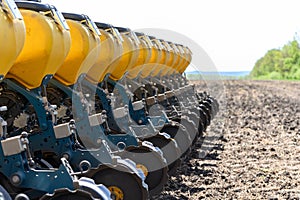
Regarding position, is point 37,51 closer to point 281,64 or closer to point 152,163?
point 152,163

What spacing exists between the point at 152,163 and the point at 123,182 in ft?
3.58

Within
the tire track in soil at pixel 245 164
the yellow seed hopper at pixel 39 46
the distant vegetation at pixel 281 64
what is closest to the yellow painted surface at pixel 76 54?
the yellow seed hopper at pixel 39 46

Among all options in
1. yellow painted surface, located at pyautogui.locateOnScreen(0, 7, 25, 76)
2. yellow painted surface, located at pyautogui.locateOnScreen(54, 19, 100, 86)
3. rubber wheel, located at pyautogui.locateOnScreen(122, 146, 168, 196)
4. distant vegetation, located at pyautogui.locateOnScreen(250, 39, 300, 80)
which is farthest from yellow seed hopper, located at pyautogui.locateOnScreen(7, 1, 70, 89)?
distant vegetation, located at pyautogui.locateOnScreen(250, 39, 300, 80)

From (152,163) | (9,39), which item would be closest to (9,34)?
(9,39)

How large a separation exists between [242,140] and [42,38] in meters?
9.32

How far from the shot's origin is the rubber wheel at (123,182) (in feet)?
21.9

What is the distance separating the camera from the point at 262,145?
45.9 feet

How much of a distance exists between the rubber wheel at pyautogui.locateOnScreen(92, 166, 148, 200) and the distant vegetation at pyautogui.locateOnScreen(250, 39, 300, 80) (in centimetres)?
6484

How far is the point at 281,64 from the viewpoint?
269ft

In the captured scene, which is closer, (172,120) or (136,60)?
(136,60)

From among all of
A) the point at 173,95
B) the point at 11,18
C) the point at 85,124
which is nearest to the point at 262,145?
the point at 173,95

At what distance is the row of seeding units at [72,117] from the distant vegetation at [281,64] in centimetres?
6262

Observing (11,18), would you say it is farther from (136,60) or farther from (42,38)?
(136,60)

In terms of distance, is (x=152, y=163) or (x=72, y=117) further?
(x=72, y=117)
